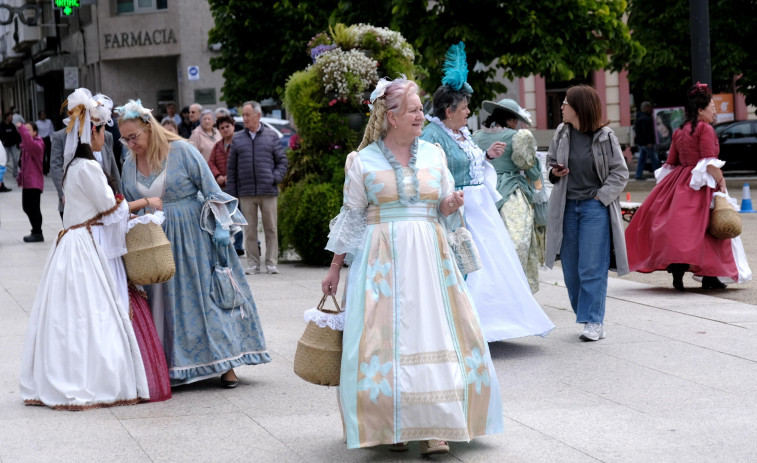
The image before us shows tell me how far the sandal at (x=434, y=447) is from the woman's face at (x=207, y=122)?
32.1 feet

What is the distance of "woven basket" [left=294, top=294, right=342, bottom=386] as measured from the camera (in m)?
5.55

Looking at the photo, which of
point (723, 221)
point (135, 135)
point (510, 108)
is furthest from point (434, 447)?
point (723, 221)

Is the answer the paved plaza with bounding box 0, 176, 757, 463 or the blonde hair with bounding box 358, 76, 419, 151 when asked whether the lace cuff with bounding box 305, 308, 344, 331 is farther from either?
the blonde hair with bounding box 358, 76, 419, 151

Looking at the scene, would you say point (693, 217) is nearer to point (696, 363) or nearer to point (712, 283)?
point (712, 283)

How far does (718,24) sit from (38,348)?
2191 cm

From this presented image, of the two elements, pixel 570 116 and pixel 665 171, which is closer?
pixel 570 116

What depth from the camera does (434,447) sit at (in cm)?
546

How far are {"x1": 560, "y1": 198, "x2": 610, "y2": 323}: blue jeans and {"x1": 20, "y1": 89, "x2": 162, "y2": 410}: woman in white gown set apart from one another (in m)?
3.28

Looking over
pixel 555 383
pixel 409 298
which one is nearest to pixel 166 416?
pixel 409 298

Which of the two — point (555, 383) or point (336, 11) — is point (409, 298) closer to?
point (555, 383)

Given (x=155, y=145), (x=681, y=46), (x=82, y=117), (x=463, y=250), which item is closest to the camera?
(x=463, y=250)

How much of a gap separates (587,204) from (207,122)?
7195 mm

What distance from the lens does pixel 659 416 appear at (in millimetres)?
6219

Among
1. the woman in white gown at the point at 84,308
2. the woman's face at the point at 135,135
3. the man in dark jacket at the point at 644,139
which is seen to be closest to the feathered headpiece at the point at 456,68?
the woman's face at the point at 135,135
